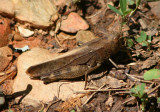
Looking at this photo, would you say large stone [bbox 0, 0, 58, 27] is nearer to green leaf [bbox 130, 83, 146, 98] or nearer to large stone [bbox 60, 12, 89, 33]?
large stone [bbox 60, 12, 89, 33]

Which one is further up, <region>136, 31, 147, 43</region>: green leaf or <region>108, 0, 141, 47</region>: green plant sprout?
<region>108, 0, 141, 47</region>: green plant sprout

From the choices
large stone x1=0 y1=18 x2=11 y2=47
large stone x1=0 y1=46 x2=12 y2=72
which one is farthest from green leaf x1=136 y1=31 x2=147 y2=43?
large stone x1=0 y1=18 x2=11 y2=47

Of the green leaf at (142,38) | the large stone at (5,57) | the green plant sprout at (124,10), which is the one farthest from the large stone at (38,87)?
the green leaf at (142,38)

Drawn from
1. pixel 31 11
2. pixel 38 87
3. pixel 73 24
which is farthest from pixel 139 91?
pixel 31 11

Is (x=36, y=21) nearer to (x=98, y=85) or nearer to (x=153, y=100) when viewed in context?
(x=98, y=85)

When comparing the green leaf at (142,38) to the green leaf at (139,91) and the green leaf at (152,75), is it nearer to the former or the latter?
the green leaf at (139,91)

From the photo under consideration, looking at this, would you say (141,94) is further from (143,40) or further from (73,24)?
(73,24)
